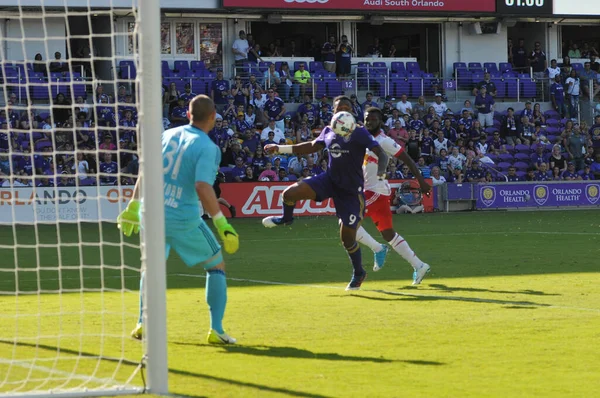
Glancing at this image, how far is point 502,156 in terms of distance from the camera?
3475cm

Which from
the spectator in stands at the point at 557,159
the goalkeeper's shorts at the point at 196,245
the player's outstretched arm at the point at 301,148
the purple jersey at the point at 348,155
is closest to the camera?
the goalkeeper's shorts at the point at 196,245

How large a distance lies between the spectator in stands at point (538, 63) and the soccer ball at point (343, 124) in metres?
29.9

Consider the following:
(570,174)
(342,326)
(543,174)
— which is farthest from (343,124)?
(570,174)

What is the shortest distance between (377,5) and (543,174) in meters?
9.44

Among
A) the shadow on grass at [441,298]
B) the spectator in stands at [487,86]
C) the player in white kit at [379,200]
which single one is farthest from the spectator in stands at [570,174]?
the shadow on grass at [441,298]

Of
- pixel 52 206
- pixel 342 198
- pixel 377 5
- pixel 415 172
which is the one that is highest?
pixel 377 5

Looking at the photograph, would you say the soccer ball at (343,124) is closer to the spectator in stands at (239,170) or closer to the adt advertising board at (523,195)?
the spectator in stands at (239,170)

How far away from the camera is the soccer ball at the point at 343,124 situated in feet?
37.7

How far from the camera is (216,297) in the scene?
8250mm

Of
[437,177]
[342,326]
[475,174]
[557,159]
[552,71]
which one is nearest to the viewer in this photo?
[342,326]

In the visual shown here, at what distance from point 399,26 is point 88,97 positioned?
59.2 feet

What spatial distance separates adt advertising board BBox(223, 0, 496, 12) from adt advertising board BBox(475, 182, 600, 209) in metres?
9.68

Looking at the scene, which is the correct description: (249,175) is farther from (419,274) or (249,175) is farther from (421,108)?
(419,274)

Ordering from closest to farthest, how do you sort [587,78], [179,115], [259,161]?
[179,115] < [259,161] < [587,78]
